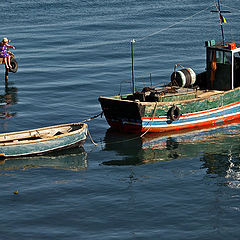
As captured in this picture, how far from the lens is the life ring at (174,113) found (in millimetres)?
24875

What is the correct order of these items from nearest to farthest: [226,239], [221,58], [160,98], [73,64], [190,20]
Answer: [226,239], [160,98], [221,58], [73,64], [190,20]

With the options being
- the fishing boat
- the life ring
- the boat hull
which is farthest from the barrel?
the life ring

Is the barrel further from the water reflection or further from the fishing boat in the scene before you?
the water reflection

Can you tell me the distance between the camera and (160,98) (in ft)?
81.3

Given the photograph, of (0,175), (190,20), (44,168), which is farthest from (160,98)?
(190,20)

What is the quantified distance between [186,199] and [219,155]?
458cm

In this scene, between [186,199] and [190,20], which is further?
[190,20]

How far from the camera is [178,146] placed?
24.3 meters

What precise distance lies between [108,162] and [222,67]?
7.77 m

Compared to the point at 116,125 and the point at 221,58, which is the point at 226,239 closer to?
the point at 116,125

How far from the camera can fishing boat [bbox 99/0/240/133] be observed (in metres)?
24.6

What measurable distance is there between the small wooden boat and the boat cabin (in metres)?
6.97

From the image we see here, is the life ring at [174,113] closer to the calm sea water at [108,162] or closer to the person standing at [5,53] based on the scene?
the calm sea water at [108,162]

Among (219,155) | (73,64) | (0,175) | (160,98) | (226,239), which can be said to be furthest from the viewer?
(73,64)
